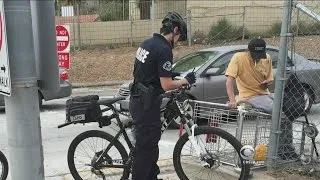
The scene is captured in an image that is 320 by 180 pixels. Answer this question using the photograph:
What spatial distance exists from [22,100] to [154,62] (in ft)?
6.79

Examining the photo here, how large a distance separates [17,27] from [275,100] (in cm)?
349

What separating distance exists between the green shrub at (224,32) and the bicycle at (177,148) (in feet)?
54.5

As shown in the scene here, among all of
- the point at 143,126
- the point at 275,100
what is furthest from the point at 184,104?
the point at 275,100

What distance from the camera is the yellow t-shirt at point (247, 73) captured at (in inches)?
229

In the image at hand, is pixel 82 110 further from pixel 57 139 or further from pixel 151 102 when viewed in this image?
pixel 57 139

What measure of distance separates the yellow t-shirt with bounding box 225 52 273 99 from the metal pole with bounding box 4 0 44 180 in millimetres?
3628

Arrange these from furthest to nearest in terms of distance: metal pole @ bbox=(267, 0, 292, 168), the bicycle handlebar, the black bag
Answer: metal pole @ bbox=(267, 0, 292, 168)
the black bag
the bicycle handlebar

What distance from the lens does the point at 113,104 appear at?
4.89 m

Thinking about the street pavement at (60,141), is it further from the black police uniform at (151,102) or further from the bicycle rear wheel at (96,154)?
the black police uniform at (151,102)

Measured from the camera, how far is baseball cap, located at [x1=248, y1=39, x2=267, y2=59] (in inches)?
225

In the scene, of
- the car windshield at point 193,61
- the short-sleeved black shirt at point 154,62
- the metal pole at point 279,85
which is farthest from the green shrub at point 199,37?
the short-sleeved black shirt at point 154,62

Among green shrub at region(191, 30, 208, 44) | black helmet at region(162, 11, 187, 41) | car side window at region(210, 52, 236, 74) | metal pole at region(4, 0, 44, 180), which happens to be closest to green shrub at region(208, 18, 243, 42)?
green shrub at region(191, 30, 208, 44)

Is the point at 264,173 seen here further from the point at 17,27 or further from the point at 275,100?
the point at 17,27

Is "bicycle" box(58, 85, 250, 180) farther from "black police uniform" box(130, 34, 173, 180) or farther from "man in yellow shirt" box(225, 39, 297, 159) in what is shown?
"man in yellow shirt" box(225, 39, 297, 159)
